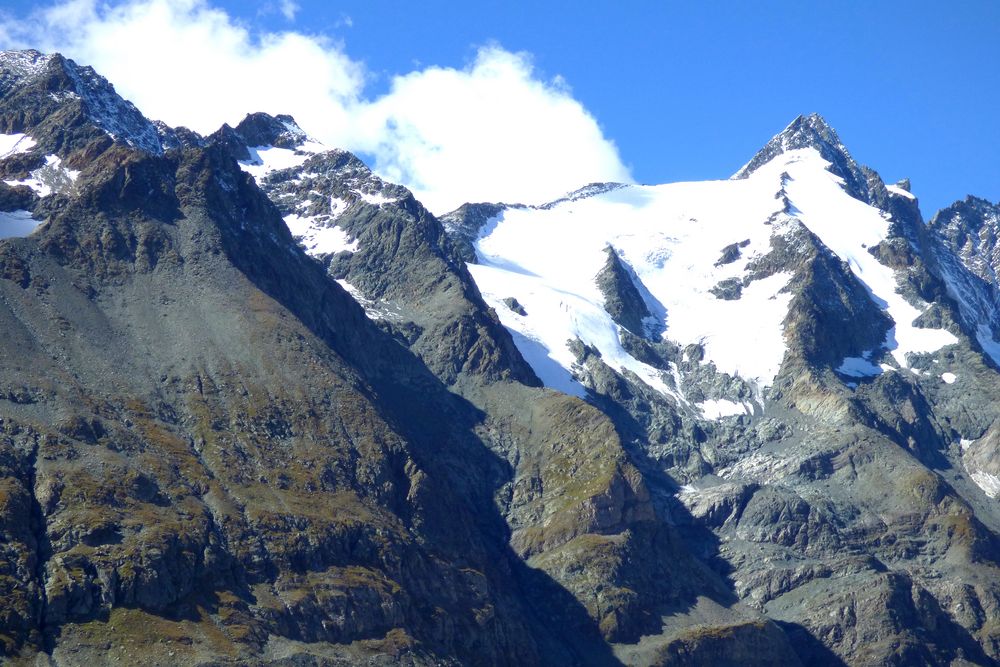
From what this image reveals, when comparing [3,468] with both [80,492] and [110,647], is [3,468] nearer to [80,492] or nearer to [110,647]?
[80,492]

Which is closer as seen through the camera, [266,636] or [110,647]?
[110,647]

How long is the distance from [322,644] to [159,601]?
22606mm

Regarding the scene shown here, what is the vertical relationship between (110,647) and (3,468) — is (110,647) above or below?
below

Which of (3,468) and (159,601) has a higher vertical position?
(3,468)

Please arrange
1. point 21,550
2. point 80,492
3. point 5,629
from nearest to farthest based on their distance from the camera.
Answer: point 5,629 → point 21,550 → point 80,492

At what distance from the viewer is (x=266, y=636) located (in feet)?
632

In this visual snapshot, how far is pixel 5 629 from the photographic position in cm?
17275

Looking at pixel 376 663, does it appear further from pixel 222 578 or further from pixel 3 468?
pixel 3 468

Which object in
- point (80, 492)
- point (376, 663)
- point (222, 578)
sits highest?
point (80, 492)

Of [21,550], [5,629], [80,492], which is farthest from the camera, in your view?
[80,492]

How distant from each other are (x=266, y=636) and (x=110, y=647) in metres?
22.1

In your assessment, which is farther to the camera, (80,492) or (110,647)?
(80,492)

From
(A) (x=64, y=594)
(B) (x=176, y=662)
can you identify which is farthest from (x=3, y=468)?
(B) (x=176, y=662)

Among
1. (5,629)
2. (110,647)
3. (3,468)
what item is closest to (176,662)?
(110,647)
